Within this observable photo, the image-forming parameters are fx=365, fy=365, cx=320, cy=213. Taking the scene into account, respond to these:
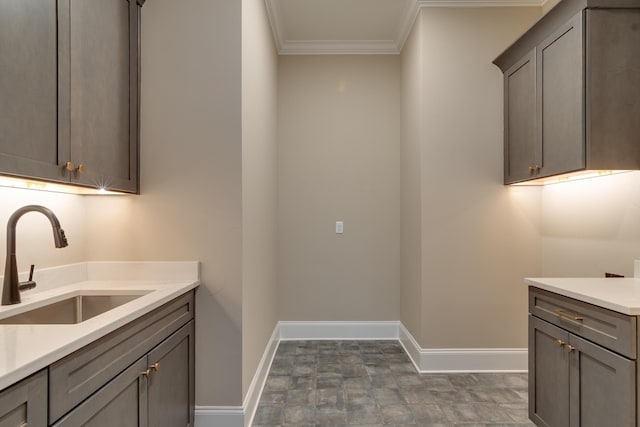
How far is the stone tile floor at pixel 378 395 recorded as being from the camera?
2.25 m

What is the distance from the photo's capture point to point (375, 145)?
374cm

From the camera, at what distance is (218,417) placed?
6.63 feet

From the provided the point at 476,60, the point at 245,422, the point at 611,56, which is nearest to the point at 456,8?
the point at 476,60

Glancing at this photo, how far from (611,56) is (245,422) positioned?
283 centimetres

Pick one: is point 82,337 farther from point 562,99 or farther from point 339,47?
point 339,47

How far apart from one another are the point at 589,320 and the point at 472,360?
1.50m

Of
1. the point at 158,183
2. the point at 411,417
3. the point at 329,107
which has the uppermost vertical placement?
the point at 329,107

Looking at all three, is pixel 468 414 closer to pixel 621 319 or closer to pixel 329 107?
pixel 621 319

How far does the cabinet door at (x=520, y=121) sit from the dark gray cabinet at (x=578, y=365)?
1.02m

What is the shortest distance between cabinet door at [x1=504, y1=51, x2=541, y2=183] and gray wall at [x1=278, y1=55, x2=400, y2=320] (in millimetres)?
1123

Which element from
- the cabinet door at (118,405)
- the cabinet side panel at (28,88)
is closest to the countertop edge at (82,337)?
the cabinet door at (118,405)

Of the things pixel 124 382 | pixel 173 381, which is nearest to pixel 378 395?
pixel 173 381

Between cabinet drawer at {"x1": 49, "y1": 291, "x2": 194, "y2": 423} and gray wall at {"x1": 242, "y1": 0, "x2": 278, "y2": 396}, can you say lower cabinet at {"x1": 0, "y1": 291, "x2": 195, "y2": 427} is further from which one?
gray wall at {"x1": 242, "y1": 0, "x2": 278, "y2": 396}

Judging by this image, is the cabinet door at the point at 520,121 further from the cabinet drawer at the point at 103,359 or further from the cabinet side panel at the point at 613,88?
the cabinet drawer at the point at 103,359
